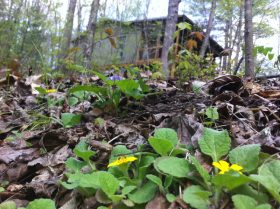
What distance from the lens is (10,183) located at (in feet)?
5.12

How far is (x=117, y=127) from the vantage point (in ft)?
5.97

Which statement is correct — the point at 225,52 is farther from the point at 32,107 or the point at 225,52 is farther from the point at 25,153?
the point at 25,153

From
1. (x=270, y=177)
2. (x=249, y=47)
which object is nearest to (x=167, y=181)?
(x=270, y=177)

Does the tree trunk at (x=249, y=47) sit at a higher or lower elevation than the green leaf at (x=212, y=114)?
higher

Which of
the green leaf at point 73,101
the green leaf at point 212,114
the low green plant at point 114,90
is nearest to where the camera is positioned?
the green leaf at point 212,114

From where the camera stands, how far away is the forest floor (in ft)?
4.62

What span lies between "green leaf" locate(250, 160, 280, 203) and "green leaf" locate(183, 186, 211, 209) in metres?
0.14

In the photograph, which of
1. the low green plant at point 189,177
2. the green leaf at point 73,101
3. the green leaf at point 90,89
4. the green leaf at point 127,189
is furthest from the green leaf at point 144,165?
the green leaf at point 73,101

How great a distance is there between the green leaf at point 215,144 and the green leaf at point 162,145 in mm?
113

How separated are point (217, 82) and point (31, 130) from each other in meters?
1.10

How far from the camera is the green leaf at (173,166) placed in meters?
1.13

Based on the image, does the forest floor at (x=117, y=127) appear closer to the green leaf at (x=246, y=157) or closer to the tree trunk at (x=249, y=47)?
the green leaf at (x=246, y=157)

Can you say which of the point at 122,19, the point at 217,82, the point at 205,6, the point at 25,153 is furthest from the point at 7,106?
the point at 205,6

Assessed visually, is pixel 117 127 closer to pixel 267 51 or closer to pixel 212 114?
pixel 212 114
